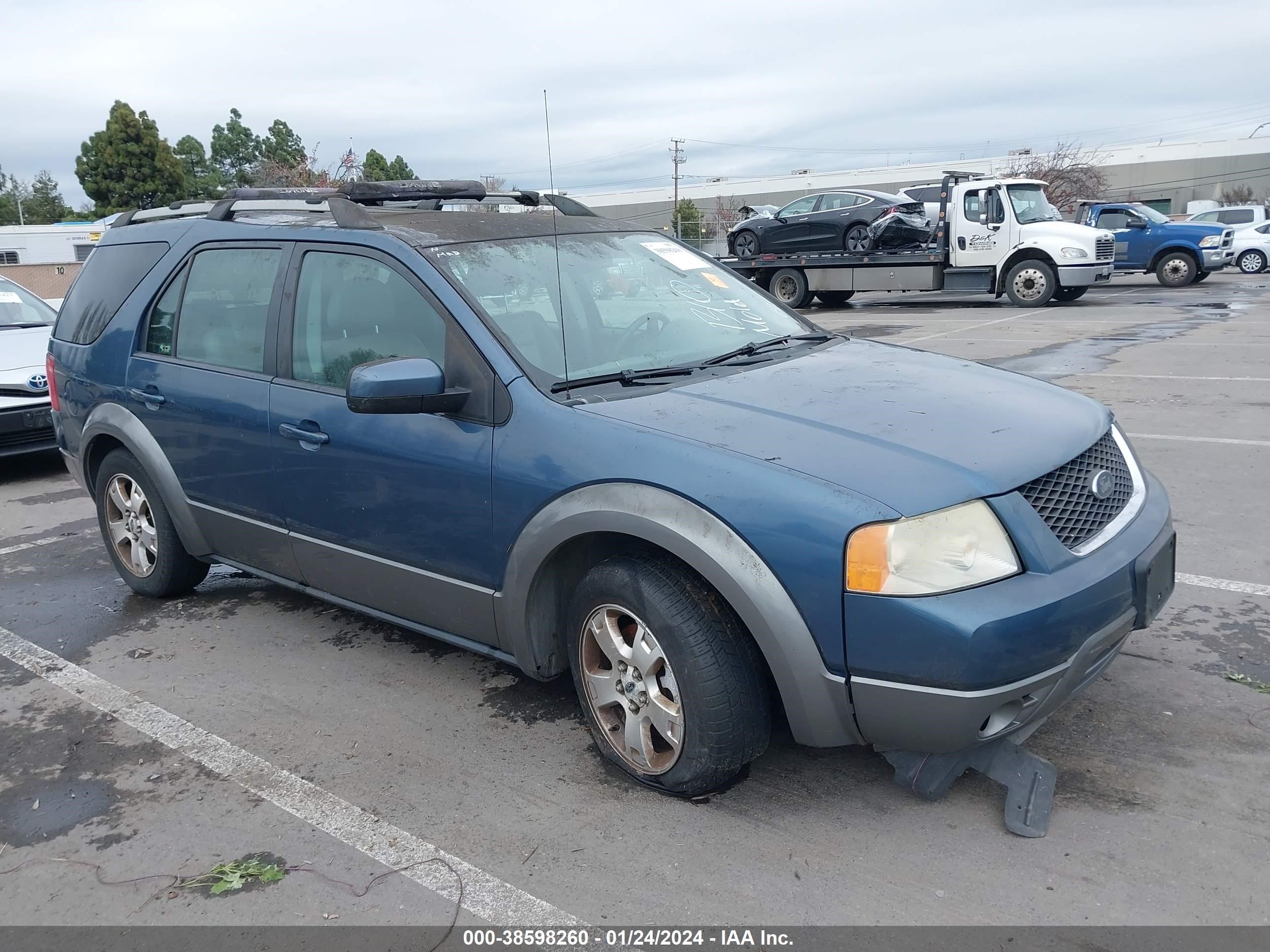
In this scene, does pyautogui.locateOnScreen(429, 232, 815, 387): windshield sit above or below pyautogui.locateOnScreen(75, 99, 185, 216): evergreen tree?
below

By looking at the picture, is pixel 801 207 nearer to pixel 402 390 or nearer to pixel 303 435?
pixel 303 435

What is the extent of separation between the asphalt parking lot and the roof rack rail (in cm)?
183

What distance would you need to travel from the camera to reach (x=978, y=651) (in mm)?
2520

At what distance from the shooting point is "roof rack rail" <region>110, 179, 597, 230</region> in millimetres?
4371

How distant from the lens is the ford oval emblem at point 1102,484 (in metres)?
3.03

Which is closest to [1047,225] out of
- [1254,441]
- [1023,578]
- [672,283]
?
[1254,441]

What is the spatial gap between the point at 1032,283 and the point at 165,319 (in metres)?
18.1

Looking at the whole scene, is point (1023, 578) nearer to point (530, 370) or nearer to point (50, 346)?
point (530, 370)

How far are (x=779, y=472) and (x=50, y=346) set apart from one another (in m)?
4.45

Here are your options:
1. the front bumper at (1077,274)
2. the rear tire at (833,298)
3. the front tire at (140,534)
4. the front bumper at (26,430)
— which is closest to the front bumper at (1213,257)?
the front bumper at (1077,274)

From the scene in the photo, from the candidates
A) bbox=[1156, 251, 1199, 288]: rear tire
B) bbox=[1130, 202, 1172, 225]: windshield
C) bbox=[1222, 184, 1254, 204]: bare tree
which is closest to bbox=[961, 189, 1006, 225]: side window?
Answer: bbox=[1130, 202, 1172, 225]: windshield

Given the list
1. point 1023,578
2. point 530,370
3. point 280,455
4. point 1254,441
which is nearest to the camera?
point 1023,578

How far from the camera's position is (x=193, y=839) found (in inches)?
120

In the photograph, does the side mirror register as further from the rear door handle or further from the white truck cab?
the white truck cab
